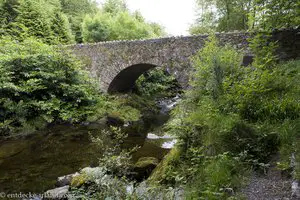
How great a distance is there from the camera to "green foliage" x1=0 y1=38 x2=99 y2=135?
7.98 metres

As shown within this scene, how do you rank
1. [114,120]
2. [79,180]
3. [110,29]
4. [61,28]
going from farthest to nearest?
[110,29]
[61,28]
[114,120]
[79,180]

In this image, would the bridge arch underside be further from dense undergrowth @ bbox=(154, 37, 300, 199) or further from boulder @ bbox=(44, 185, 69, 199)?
boulder @ bbox=(44, 185, 69, 199)

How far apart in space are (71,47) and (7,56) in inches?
156

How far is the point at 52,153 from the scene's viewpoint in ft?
20.0

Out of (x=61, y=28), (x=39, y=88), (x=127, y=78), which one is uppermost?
(x=61, y=28)

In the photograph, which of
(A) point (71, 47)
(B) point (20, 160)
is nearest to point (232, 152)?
(B) point (20, 160)

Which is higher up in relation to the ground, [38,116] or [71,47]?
[71,47]

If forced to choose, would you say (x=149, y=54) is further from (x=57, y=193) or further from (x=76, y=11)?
(x=76, y=11)

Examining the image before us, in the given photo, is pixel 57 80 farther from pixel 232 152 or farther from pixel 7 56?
pixel 232 152

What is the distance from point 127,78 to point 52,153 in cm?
697

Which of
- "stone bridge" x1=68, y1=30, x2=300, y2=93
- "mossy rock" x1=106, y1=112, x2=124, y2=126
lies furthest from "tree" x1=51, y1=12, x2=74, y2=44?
"mossy rock" x1=106, y1=112, x2=124, y2=126

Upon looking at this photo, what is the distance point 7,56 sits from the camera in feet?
28.8

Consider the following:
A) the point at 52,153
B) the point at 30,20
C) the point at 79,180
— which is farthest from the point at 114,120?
the point at 30,20

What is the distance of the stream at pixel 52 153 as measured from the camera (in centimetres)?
461
